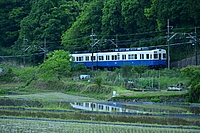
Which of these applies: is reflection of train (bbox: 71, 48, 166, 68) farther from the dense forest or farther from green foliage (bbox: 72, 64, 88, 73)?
the dense forest

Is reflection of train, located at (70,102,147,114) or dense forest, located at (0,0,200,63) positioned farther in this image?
dense forest, located at (0,0,200,63)

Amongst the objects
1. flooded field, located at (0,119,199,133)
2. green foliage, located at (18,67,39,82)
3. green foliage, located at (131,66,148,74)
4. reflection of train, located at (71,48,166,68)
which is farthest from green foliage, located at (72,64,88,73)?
flooded field, located at (0,119,199,133)

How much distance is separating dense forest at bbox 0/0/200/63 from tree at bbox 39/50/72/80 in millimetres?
4054

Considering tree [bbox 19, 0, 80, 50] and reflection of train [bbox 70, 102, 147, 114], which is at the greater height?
tree [bbox 19, 0, 80, 50]

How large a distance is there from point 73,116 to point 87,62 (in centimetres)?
2794

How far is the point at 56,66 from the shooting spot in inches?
1969

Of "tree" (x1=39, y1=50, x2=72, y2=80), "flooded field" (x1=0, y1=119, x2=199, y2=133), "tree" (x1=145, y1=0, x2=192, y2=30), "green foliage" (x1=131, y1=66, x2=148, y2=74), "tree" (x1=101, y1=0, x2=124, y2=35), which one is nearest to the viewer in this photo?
"flooded field" (x1=0, y1=119, x2=199, y2=133)

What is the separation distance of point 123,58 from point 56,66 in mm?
6896

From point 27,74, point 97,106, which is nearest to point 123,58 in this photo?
point 27,74

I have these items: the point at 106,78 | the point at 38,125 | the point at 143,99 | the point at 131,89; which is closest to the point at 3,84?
the point at 106,78

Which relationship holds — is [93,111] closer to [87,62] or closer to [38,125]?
[38,125]

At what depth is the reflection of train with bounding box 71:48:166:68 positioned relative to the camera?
47.6 meters

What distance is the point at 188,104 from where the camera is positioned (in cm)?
3153

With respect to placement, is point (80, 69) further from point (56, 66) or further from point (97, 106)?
point (97, 106)
